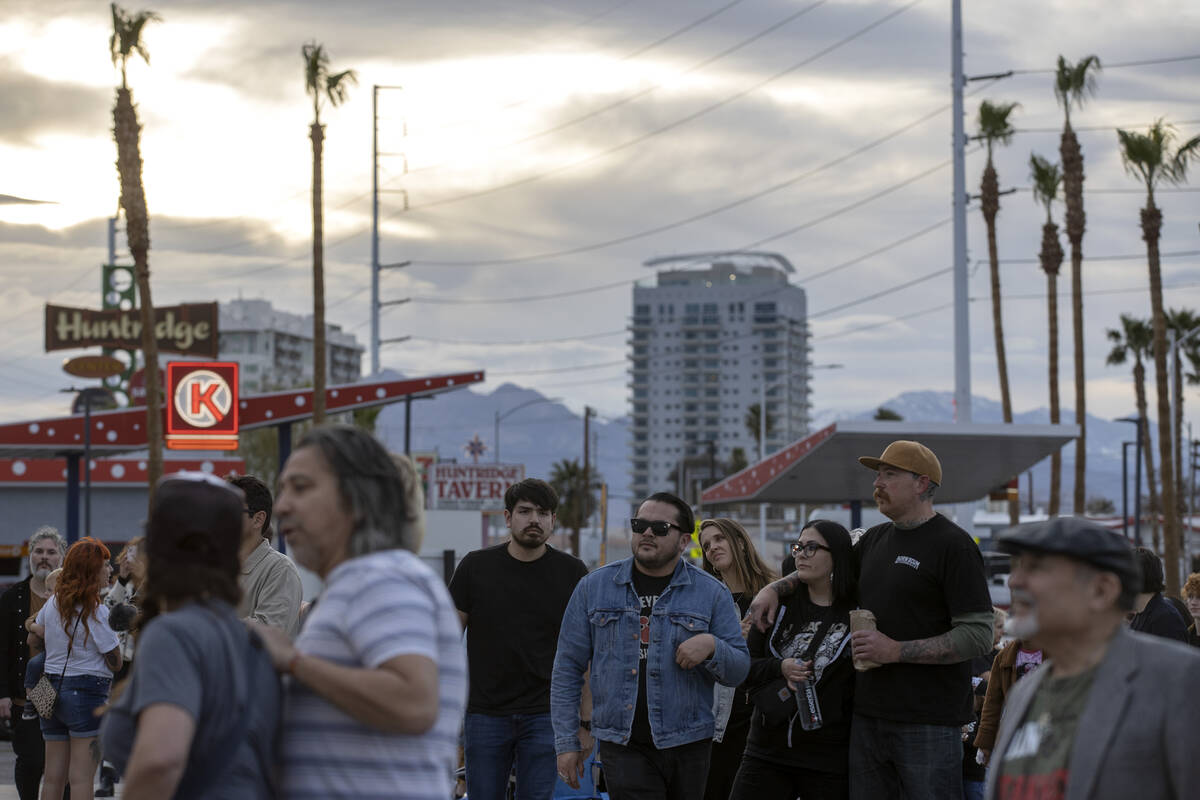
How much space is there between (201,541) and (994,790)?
2.01m

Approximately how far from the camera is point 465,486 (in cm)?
4762

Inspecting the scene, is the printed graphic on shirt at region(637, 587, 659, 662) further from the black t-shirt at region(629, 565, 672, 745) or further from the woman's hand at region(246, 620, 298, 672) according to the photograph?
the woman's hand at region(246, 620, 298, 672)

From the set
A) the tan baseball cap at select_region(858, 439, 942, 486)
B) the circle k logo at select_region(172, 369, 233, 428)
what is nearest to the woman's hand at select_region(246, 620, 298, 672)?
the tan baseball cap at select_region(858, 439, 942, 486)

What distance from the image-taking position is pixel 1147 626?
7.37m

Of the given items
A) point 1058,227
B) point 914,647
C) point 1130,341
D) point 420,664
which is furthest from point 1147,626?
point 1130,341

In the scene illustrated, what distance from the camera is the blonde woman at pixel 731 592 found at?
7906mm

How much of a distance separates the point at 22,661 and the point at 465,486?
39.0 meters

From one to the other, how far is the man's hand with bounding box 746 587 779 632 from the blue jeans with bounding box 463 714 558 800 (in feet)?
4.96

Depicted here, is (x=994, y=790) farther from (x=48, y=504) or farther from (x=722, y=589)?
(x=48, y=504)

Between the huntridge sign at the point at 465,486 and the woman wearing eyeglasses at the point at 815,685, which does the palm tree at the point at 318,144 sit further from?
the woman wearing eyeglasses at the point at 815,685

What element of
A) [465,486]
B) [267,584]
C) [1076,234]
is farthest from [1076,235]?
[267,584]

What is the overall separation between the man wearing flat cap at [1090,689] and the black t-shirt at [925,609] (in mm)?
2736

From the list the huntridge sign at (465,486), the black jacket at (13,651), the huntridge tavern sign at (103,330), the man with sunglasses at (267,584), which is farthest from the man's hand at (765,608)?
the huntridge tavern sign at (103,330)

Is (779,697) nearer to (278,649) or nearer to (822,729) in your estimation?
(822,729)
